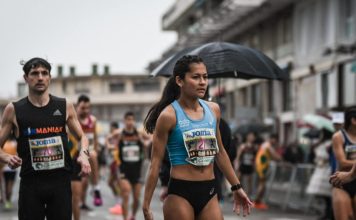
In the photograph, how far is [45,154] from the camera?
7430 mm

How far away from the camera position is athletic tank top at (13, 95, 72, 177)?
24.3 ft

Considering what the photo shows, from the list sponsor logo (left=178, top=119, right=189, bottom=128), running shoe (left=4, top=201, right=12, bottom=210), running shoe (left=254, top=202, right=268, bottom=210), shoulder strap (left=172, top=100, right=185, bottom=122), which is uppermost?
shoulder strap (left=172, top=100, right=185, bottom=122)

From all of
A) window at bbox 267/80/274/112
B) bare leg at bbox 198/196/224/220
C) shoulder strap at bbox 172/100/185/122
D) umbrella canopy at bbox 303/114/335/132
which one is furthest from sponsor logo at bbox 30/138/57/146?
window at bbox 267/80/274/112

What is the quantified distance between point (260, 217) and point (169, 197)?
32.5ft

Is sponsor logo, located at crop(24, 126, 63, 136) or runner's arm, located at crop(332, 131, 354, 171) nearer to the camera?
sponsor logo, located at crop(24, 126, 63, 136)

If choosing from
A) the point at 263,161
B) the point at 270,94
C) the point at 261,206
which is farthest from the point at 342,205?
the point at 270,94

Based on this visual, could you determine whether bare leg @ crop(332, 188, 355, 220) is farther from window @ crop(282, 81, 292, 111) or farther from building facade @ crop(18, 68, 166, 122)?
building facade @ crop(18, 68, 166, 122)

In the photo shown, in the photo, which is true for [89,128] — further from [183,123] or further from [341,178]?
[183,123]

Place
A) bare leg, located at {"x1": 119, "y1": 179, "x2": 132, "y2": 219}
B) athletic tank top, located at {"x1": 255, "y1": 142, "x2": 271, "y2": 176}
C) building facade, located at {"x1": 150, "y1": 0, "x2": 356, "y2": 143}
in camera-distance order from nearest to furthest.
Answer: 1. bare leg, located at {"x1": 119, "y1": 179, "x2": 132, "y2": 219}
2. athletic tank top, located at {"x1": 255, "y1": 142, "x2": 271, "y2": 176}
3. building facade, located at {"x1": 150, "y1": 0, "x2": 356, "y2": 143}

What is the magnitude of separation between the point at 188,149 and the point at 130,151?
7.98 meters

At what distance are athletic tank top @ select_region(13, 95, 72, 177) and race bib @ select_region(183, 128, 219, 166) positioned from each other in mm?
1317

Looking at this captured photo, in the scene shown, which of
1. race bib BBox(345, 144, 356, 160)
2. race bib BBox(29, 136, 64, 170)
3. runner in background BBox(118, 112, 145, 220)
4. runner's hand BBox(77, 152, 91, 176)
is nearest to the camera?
runner's hand BBox(77, 152, 91, 176)

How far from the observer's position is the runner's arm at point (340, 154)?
916cm

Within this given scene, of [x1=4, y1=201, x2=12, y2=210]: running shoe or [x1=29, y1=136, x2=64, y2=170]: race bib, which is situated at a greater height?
[x1=29, y1=136, x2=64, y2=170]: race bib
